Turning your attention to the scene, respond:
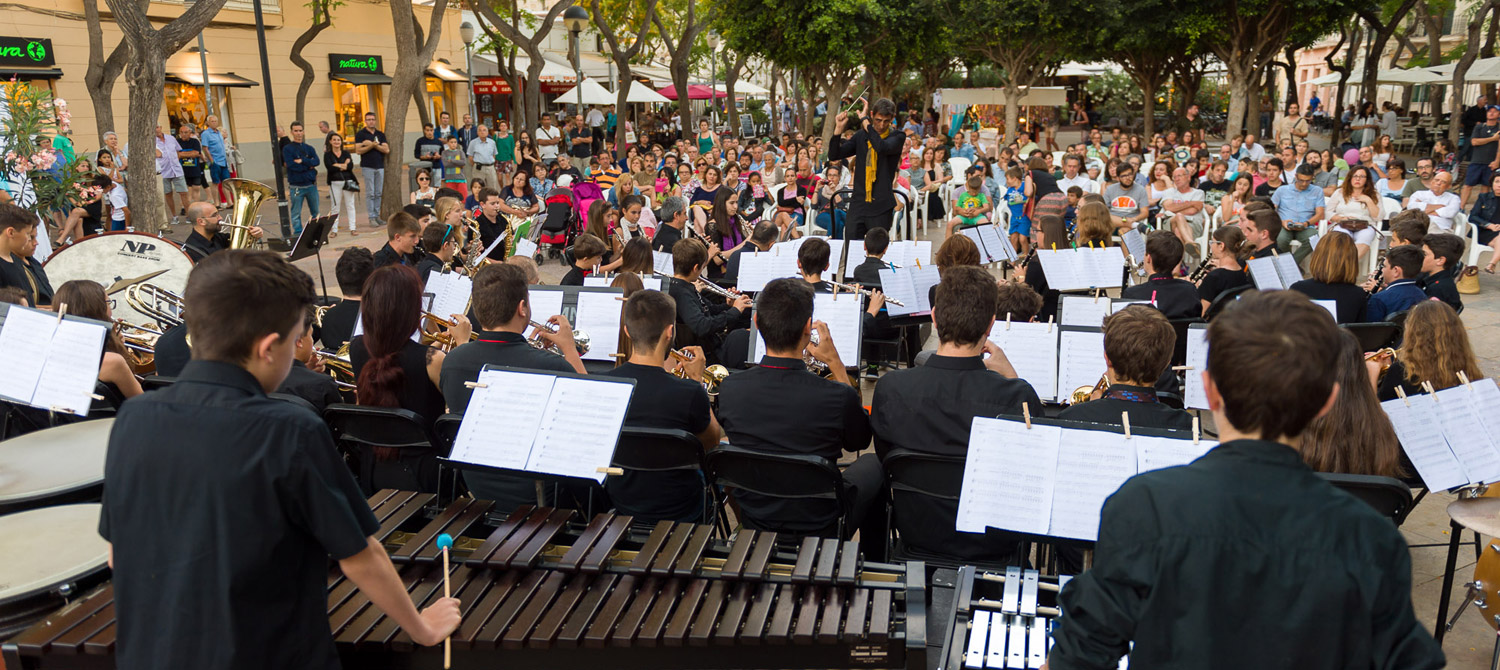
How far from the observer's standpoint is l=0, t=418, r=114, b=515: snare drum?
3686mm

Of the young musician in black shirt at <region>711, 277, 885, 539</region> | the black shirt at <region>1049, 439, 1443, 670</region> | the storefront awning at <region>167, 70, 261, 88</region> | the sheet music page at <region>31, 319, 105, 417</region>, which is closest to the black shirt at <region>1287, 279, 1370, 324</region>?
the young musician in black shirt at <region>711, 277, 885, 539</region>

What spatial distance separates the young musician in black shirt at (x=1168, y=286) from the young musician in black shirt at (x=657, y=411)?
11.9 feet

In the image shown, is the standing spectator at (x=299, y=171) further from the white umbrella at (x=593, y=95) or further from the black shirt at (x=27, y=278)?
the white umbrella at (x=593, y=95)

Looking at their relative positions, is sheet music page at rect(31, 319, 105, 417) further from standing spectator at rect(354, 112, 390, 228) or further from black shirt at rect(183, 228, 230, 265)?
standing spectator at rect(354, 112, 390, 228)

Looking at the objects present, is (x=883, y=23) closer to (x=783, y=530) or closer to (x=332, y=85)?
(x=332, y=85)

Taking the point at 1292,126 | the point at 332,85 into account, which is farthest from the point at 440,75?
the point at 1292,126

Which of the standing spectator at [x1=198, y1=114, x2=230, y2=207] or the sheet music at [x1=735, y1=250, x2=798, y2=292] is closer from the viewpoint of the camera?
the sheet music at [x1=735, y1=250, x2=798, y2=292]

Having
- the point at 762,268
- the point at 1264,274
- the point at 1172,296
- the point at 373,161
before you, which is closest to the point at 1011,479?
the point at 1172,296

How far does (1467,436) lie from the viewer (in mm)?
3484

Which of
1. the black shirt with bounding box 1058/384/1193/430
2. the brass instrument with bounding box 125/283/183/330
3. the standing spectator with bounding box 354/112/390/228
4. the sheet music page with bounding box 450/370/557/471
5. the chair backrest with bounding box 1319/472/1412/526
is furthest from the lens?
the standing spectator with bounding box 354/112/390/228

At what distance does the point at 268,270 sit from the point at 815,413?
228cm

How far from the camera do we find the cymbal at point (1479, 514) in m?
3.20

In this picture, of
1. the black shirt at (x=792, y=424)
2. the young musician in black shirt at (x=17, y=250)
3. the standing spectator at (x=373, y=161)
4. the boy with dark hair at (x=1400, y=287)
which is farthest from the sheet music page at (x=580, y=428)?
the standing spectator at (x=373, y=161)

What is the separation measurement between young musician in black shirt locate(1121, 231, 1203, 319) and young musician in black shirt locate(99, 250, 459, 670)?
5501mm
